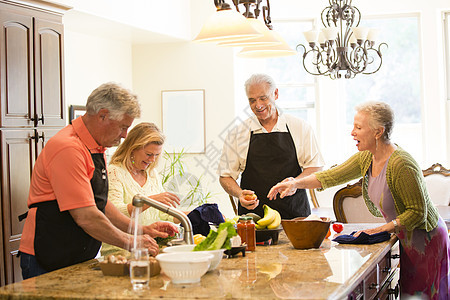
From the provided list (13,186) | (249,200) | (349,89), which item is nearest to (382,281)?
(249,200)

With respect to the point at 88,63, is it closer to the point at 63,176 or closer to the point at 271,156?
the point at 271,156

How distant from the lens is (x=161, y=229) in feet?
9.06

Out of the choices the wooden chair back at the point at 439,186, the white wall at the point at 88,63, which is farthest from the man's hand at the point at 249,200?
the white wall at the point at 88,63

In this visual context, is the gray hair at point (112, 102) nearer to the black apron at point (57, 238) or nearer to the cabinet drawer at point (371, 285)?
the black apron at point (57, 238)

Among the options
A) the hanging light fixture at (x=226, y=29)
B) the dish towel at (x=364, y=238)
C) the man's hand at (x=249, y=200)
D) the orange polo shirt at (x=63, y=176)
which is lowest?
the dish towel at (x=364, y=238)

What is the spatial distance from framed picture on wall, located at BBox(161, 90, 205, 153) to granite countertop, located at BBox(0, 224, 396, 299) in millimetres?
4409

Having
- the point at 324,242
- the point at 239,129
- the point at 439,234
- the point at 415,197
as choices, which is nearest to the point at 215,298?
the point at 324,242

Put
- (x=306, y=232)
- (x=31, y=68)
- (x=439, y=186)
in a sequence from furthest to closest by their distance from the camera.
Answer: (x=439, y=186) → (x=31, y=68) → (x=306, y=232)

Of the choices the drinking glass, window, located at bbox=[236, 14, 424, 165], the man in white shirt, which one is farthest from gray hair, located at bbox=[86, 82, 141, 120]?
window, located at bbox=[236, 14, 424, 165]

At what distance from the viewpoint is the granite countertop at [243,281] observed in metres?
1.96

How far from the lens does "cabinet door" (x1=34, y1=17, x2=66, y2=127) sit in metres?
4.35

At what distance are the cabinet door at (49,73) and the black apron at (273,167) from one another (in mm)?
1523

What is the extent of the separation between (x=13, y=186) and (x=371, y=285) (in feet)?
8.37

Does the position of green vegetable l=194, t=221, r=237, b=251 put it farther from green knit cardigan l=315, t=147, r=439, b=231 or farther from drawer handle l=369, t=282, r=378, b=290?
green knit cardigan l=315, t=147, r=439, b=231
